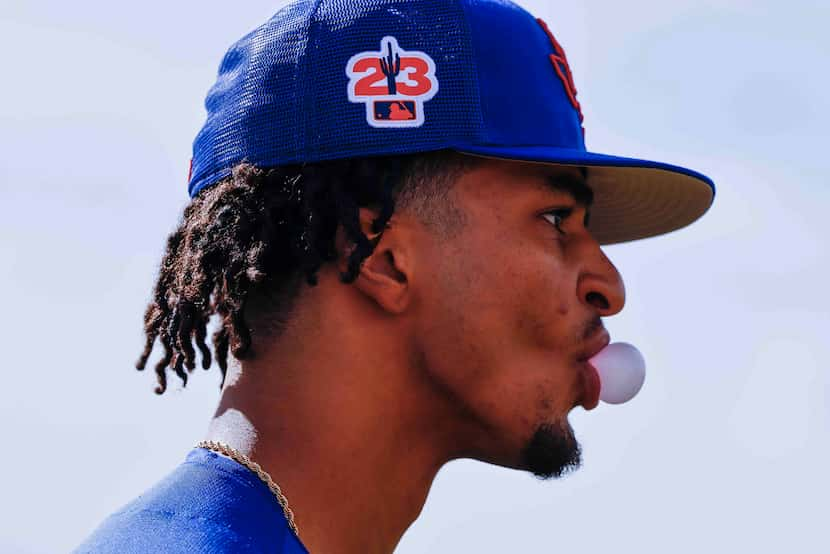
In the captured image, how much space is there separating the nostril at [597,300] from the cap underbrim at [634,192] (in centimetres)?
51

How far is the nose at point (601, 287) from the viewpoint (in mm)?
5453

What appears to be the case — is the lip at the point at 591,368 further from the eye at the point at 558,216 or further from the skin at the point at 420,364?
the eye at the point at 558,216

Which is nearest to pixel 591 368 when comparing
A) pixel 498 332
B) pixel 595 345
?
pixel 595 345

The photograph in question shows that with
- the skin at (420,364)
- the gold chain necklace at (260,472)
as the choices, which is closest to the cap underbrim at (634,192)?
the skin at (420,364)

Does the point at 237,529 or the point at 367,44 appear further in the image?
the point at 367,44

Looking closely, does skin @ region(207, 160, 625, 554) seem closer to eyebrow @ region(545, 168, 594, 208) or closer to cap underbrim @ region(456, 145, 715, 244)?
eyebrow @ region(545, 168, 594, 208)

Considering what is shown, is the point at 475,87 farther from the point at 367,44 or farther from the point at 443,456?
the point at 443,456

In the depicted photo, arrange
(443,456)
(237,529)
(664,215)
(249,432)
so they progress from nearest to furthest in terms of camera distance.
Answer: (237,529) → (249,432) → (443,456) → (664,215)

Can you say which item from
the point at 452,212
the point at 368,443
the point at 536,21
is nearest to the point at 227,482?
the point at 368,443

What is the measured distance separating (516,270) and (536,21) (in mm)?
1125

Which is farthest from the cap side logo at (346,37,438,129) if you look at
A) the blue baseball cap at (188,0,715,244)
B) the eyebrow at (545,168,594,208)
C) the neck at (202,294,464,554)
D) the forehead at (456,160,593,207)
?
the neck at (202,294,464,554)

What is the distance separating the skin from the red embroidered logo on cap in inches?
16.3

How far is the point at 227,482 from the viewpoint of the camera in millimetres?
4773

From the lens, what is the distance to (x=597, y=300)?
18.1 ft
